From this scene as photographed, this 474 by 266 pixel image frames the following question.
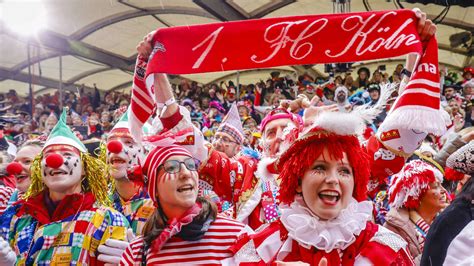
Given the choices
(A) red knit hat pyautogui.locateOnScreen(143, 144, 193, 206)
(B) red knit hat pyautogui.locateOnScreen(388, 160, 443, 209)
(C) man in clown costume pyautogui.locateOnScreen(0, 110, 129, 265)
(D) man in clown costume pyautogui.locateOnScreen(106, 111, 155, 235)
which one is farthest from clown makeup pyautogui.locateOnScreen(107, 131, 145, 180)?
(B) red knit hat pyautogui.locateOnScreen(388, 160, 443, 209)

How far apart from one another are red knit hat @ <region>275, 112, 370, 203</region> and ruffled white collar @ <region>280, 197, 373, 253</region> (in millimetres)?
125

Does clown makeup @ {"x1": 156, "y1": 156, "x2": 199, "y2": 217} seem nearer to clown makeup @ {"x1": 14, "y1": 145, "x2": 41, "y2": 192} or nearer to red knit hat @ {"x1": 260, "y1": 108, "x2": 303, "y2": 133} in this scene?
red knit hat @ {"x1": 260, "y1": 108, "x2": 303, "y2": 133}

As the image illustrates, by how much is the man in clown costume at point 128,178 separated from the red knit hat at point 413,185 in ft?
5.97

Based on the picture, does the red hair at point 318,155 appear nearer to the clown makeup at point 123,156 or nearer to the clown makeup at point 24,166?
the clown makeup at point 123,156

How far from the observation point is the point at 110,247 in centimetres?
317

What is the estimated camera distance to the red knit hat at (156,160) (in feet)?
9.60

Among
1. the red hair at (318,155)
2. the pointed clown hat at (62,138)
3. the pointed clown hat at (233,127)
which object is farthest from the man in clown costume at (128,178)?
the red hair at (318,155)

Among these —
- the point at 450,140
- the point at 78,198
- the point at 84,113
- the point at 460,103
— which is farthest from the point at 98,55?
the point at 450,140

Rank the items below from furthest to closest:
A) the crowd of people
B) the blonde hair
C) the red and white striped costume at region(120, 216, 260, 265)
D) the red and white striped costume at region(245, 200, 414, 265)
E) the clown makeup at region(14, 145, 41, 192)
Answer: the clown makeup at region(14, 145, 41, 192) → the blonde hair → the red and white striped costume at region(120, 216, 260, 265) → the crowd of people → the red and white striped costume at region(245, 200, 414, 265)

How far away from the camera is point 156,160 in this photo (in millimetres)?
2943

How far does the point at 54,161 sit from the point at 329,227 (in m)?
2.03

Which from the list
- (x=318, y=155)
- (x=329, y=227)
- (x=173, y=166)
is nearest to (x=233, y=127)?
(x=173, y=166)

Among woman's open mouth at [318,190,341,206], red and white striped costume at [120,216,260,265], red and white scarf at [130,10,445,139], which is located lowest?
red and white striped costume at [120,216,260,265]

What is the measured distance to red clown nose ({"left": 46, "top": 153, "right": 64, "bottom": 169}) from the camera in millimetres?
3422
